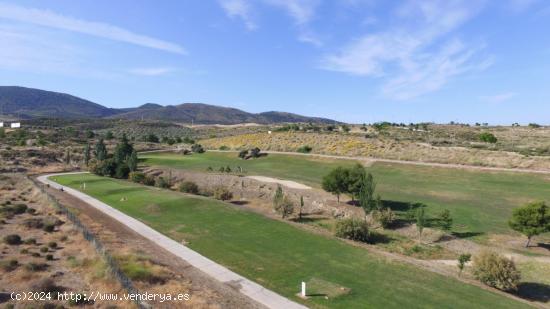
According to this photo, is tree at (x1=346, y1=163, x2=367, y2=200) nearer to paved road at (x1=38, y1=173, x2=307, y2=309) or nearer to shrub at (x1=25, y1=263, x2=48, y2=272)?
paved road at (x1=38, y1=173, x2=307, y2=309)

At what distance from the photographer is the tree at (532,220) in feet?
98.3

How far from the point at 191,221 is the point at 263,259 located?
1258cm

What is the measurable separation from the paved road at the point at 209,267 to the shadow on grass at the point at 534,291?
14191mm

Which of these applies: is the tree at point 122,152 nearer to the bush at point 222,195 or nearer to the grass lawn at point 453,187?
the grass lawn at point 453,187

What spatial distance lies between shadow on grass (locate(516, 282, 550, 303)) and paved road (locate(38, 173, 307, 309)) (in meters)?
14.2

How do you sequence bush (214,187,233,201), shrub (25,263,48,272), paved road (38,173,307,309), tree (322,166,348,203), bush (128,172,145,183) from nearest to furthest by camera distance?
1. paved road (38,173,307,309)
2. shrub (25,263,48,272)
3. tree (322,166,348,203)
4. bush (214,187,233,201)
5. bush (128,172,145,183)

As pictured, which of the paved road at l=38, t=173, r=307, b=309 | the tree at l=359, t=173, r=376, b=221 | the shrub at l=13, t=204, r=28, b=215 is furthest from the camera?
the shrub at l=13, t=204, r=28, b=215

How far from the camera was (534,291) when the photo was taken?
24.0 meters

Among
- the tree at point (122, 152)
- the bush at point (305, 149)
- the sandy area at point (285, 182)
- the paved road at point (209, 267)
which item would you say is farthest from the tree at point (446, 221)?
the tree at point (122, 152)

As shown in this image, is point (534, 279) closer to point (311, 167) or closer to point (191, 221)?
point (191, 221)

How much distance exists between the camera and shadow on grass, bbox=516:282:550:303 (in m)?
23.2

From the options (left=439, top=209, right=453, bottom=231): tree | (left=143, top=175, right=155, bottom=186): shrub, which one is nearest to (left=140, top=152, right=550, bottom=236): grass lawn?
(left=439, top=209, right=453, bottom=231): tree

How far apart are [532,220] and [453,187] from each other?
21.1 meters

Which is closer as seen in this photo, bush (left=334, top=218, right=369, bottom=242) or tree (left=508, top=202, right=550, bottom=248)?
tree (left=508, top=202, right=550, bottom=248)
